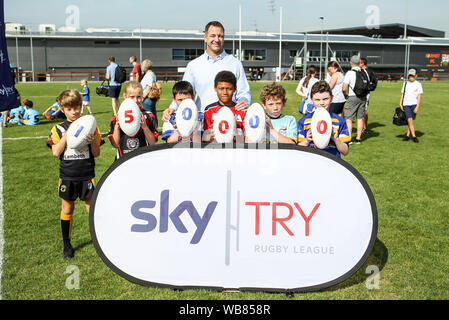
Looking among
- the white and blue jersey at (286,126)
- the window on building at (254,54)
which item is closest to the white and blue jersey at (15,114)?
the white and blue jersey at (286,126)

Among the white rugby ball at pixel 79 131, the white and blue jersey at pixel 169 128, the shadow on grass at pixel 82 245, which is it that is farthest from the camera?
the shadow on grass at pixel 82 245

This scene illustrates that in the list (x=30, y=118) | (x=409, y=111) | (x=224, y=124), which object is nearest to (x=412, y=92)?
(x=409, y=111)

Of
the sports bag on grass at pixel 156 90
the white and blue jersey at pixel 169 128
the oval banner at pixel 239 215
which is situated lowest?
the oval banner at pixel 239 215

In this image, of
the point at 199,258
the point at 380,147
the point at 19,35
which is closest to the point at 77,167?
the point at 199,258

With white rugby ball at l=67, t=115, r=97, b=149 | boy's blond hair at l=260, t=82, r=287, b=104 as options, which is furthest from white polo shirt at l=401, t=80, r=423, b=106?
white rugby ball at l=67, t=115, r=97, b=149

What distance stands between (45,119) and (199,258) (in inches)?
537

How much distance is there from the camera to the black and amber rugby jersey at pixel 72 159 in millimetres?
3895

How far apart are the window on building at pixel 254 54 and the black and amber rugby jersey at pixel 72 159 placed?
2310 inches

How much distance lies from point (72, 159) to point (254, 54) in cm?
5949

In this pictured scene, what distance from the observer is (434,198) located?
6098 millimetres

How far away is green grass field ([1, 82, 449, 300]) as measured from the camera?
3408 millimetres

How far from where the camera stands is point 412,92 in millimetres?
10469

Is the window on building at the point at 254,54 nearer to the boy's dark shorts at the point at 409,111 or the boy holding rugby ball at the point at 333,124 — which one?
the boy's dark shorts at the point at 409,111

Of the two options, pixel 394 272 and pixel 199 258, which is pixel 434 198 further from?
pixel 199 258
